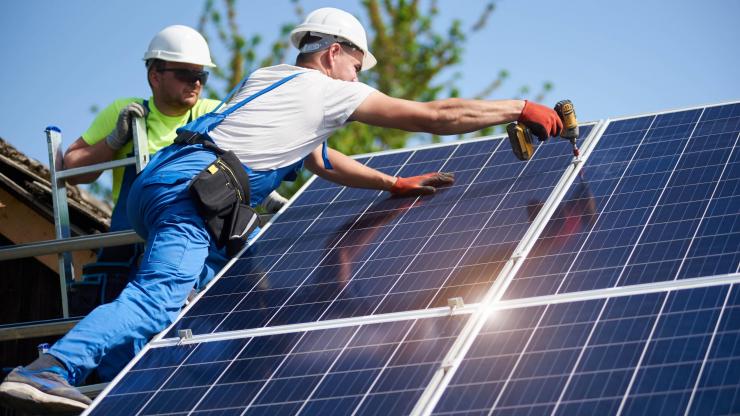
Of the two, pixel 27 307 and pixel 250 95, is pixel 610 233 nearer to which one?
pixel 250 95

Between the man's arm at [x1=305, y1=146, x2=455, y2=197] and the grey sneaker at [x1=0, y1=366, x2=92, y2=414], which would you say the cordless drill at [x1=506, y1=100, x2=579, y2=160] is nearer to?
the man's arm at [x1=305, y1=146, x2=455, y2=197]

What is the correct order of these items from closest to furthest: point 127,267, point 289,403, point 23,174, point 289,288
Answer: point 289,403
point 289,288
point 127,267
point 23,174

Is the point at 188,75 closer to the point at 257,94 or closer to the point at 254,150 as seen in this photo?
the point at 257,94

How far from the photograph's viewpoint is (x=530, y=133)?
28.6ft

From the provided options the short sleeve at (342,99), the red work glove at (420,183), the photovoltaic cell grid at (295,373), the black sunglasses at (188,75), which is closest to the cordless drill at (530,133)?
the red work glove at (420,183)

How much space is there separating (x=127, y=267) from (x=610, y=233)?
4.15 meters

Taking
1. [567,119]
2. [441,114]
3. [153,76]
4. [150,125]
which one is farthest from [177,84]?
[567,119]

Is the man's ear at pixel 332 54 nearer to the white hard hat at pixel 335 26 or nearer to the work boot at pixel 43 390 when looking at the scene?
the white hard hat at pixel 335 26

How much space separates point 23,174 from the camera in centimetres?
1294

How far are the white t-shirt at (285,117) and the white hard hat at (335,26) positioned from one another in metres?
0.62

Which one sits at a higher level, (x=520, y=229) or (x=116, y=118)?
(x=116, y=118)

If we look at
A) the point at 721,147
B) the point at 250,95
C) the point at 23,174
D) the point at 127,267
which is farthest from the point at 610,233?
the point at 23,174

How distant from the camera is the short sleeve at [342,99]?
335 inches

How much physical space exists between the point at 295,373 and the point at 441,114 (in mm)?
2438
